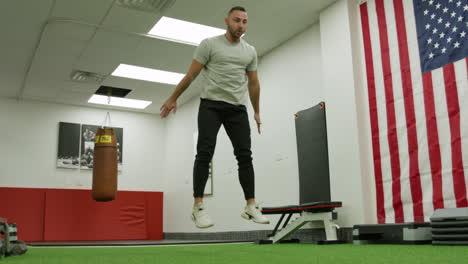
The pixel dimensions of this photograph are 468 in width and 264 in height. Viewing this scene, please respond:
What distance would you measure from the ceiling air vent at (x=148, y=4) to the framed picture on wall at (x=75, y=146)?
14.7 ft

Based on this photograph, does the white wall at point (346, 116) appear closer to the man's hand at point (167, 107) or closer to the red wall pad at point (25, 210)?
the man's hand at point (167, 107)

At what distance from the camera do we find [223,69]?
285 cm

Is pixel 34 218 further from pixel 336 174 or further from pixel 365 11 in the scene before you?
pixel 365 11

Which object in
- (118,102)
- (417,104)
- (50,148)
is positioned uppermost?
(118,102)

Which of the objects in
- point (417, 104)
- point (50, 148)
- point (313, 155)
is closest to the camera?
point (417, 104)

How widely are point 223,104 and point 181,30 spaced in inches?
139

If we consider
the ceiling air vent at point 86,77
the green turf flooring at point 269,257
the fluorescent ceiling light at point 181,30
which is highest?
the fluorescent ceiling light at point 181,30

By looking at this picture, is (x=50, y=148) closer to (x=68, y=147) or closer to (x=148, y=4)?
(x=68, y=147)

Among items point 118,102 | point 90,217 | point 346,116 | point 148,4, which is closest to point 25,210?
point 90,217

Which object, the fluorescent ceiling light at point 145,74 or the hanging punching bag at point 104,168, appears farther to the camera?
the fluorescent ceiling light at point 145,74

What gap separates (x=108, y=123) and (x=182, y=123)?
1606mm

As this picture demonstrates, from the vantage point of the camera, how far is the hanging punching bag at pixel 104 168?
237 inches

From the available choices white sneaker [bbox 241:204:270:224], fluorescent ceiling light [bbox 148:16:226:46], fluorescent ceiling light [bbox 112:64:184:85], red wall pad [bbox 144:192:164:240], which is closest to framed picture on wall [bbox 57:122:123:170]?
red wall pad [bbox 144:192:164:240]

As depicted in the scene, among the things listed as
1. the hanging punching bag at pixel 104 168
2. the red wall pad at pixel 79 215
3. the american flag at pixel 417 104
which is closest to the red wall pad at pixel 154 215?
the red wall pad at pixel 79 215
